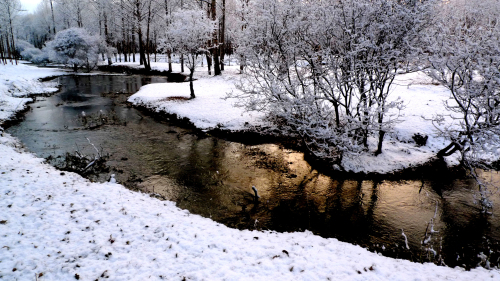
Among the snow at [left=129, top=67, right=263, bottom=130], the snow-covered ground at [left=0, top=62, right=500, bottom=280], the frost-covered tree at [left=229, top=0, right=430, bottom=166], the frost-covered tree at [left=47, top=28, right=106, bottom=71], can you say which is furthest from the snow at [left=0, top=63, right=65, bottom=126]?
the frost-covered tree at [left=229, top=0, right=430, bottom=166]

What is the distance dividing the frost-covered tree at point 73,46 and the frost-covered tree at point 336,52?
33.3 metres

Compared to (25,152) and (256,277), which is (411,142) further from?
(25,152)

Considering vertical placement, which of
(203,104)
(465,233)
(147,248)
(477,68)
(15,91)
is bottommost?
(465,233)

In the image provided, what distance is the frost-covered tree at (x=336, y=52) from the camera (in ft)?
30.7

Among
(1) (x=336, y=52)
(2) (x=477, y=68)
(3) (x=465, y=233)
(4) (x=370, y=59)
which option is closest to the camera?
(3) (x=465, y=233)

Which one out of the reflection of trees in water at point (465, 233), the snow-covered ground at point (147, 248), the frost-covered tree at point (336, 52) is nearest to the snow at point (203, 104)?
the frost-covered tree at point (336, 52)

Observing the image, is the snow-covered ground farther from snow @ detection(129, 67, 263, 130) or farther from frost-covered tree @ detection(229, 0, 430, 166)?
snow @ detection(129, 67, 263, 130)

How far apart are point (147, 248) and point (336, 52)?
32.4 ft

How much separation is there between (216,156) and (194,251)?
7.00m

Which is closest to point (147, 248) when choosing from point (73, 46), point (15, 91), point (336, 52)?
point (336, 52)

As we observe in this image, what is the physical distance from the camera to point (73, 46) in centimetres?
3597

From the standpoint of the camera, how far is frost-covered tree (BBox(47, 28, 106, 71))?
1400 inches

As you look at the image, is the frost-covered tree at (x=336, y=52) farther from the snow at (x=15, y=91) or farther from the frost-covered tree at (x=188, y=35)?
the snow at (x=15, y=91)

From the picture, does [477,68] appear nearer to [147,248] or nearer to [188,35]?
[147,248]
